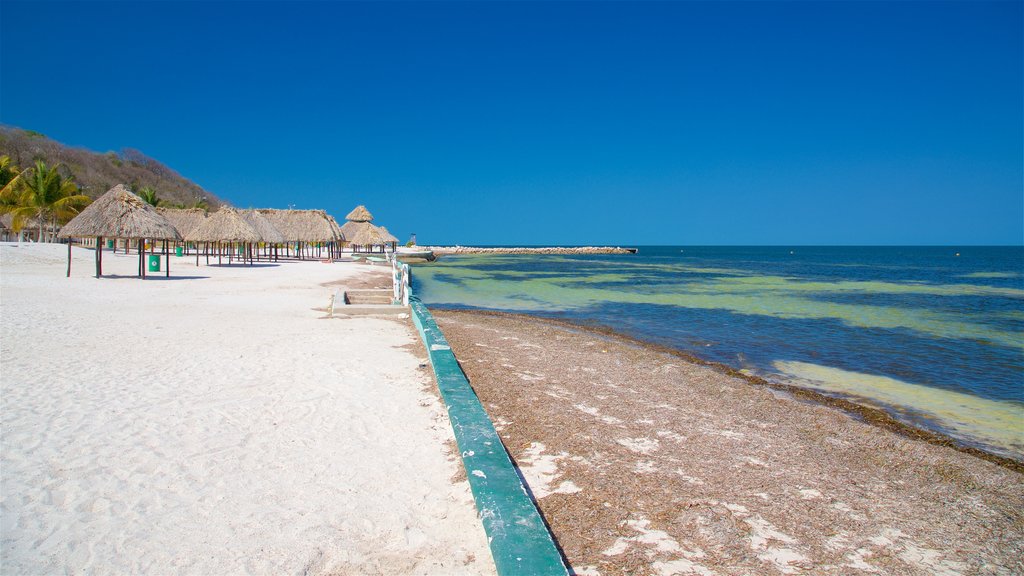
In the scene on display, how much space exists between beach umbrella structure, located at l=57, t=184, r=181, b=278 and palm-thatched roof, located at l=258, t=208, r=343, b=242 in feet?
51.0

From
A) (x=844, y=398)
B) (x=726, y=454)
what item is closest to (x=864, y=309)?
(x=844, y=398)

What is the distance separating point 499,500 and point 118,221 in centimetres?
1877

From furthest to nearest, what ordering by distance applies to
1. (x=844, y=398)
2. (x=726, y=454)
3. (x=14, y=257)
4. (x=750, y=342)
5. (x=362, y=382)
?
1. (x=14, y=257)
2. (x=750, y=342)
3. (x=844, y=398)
4. (x=362, y=382)
5. (x=726, y=454)

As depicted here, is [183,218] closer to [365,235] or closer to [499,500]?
[365,235]

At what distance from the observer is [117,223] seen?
657 inches

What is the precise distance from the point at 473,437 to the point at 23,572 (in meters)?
2.39

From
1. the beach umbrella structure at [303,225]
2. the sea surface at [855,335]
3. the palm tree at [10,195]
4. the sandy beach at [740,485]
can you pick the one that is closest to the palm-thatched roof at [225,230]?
the beach umbrella structure at [303,225]

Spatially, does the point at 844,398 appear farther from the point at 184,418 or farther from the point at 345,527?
the point at 184,418

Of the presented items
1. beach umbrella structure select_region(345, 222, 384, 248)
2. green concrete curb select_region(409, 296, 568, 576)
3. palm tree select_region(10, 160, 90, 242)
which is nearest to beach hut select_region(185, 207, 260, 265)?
palm tree select_region(10, 160, 90, 242)

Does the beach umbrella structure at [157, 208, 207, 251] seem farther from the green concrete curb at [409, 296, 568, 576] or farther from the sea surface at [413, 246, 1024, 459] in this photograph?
the green concrete curb at [409, 296, 568, 576]

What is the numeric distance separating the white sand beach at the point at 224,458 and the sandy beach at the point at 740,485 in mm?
765

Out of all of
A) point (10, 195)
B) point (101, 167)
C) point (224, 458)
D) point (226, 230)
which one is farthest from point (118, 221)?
point (101, 167)

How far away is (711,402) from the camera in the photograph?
5.88 meters

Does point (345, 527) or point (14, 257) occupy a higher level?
point (14, 257)
